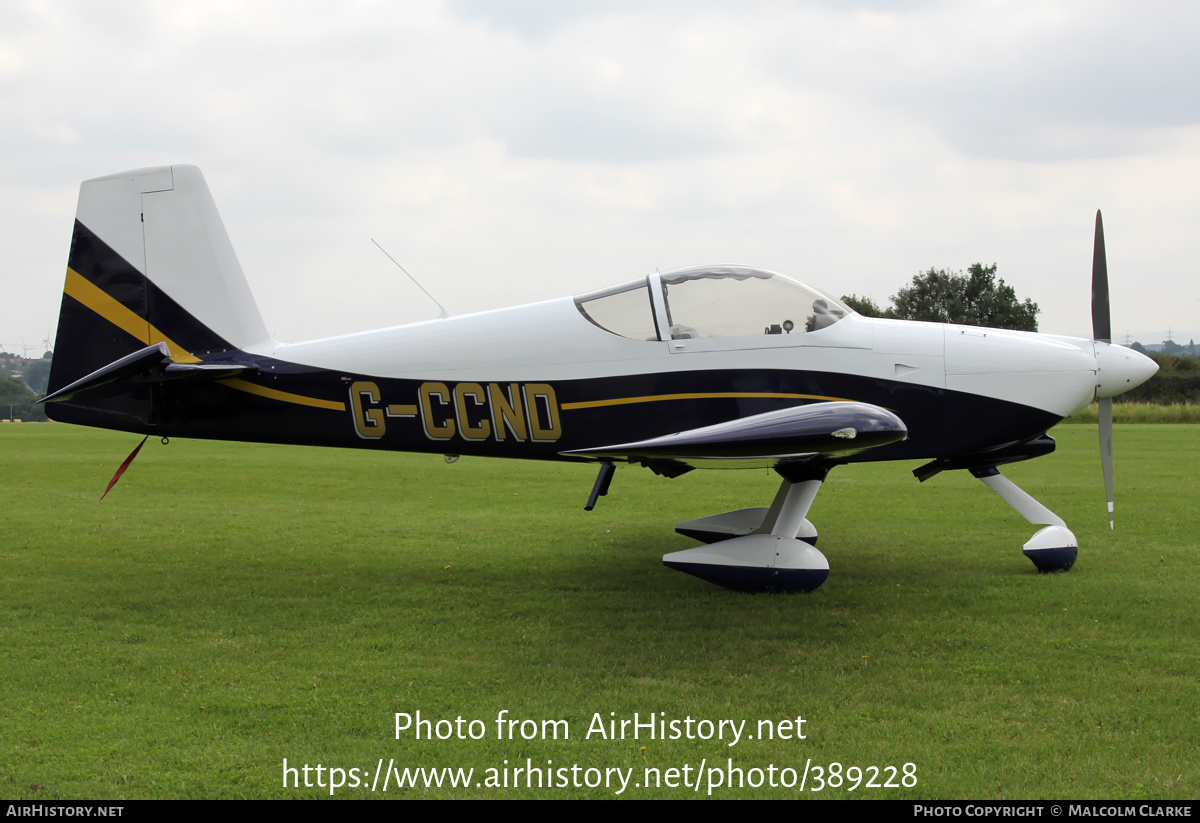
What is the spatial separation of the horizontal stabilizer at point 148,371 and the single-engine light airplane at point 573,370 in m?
0.02

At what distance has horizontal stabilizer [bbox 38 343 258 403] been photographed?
6273 mm

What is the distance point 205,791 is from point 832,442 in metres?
3.75

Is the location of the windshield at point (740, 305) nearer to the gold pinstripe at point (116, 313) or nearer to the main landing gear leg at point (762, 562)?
the main landing gear leg at point (762, 562)

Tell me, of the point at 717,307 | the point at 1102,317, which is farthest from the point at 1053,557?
the point at 717,307

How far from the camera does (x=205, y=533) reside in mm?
9273

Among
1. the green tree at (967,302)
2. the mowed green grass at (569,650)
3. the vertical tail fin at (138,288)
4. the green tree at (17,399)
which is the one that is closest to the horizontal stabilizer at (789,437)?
the mowed green grass at (569,650)

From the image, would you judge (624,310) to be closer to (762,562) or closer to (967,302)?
(762,562)

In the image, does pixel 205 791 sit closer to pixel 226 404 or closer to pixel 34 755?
pixel 34 755

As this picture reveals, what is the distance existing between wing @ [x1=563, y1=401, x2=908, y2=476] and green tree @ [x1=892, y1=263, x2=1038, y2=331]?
46.6 m

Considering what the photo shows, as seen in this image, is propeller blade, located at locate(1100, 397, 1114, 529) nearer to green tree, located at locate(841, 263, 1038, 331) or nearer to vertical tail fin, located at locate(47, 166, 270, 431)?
vertical tail fin, located at locate(47, 166, 270, 431)

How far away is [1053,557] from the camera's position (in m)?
7.02

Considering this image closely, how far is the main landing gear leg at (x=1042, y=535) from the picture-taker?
702 cm

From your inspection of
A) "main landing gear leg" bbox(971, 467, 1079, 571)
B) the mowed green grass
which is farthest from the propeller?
the mowed green grass
